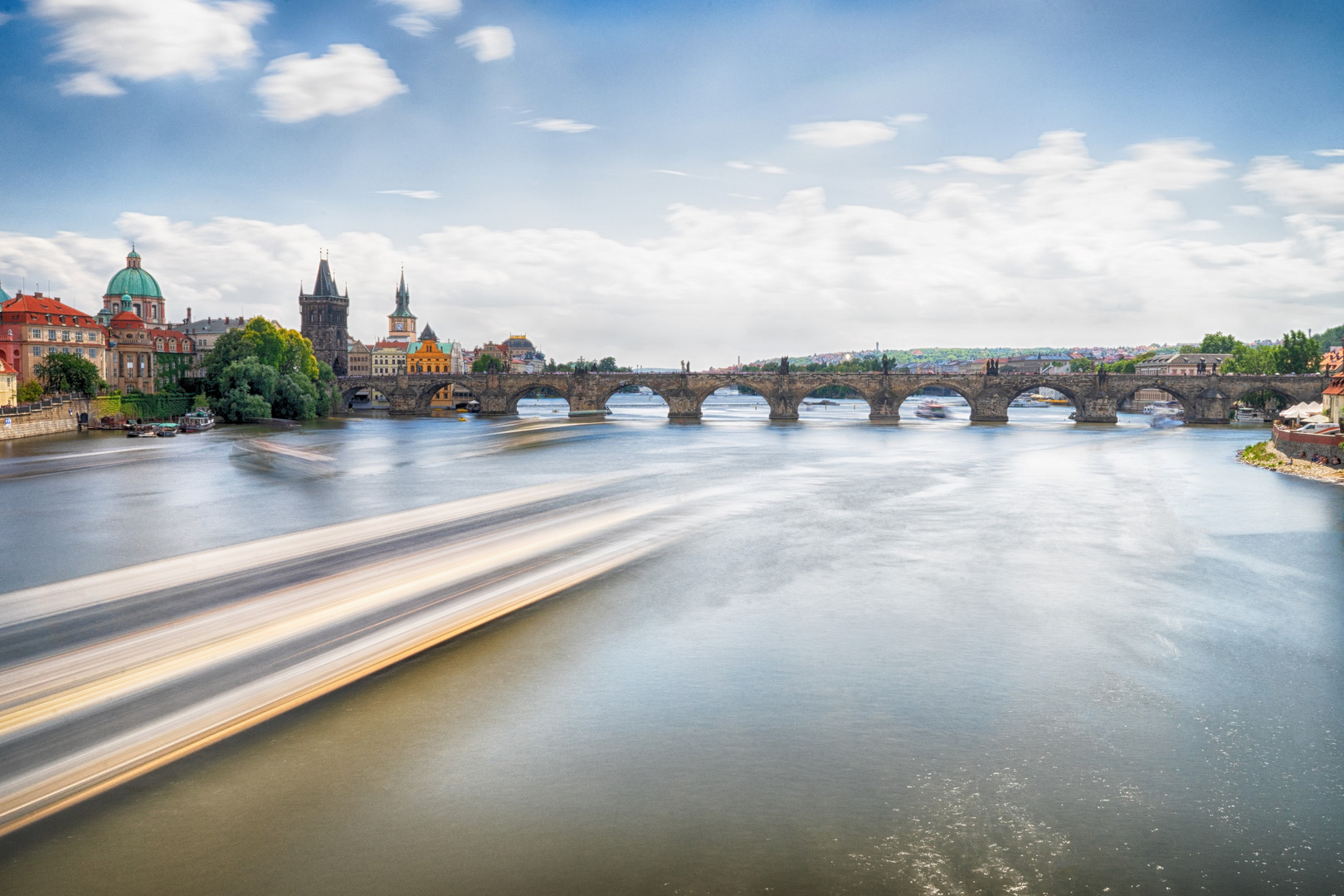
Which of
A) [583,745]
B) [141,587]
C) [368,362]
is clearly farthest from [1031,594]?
[368,362]

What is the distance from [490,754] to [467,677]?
2385mm

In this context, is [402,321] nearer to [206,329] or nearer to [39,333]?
[206,329]

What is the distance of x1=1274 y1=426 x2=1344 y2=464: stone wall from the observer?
34.1 metres

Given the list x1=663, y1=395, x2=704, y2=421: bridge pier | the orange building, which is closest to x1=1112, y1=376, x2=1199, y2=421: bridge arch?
x1=663, y1=395, x2=704, y2=421: bridge pier

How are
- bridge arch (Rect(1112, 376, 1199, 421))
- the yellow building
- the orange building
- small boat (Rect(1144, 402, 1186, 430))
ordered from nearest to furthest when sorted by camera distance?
1. the yellow building
2. bridge arch (Rect(1112, 376, 1199, 421))
3. small boat (Rect(1144, 402, 1186, 430))
4. the orange building

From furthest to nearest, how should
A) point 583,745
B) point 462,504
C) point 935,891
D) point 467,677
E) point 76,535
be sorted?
point 462,504
point 76,535
point 467,677
point 583,745
point 935,891

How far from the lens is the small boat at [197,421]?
56.0 meters

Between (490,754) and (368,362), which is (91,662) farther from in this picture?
(368,362)

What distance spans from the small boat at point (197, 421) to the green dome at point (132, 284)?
133ft

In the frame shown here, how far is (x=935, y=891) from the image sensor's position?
279 inches

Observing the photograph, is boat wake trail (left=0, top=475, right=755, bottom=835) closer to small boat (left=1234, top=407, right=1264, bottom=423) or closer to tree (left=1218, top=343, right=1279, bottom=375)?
small boat (left=1234, top=407, right=1264, bottom=423)

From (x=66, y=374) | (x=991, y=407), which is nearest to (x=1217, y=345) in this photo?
(x=991, y=407)

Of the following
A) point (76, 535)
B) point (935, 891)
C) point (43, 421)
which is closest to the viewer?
point (935, 891)

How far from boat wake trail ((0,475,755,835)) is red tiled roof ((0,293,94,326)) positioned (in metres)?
49.9
